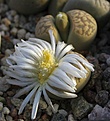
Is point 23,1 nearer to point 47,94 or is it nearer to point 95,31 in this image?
point 95,31

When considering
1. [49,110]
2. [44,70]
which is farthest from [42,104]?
[44,70]

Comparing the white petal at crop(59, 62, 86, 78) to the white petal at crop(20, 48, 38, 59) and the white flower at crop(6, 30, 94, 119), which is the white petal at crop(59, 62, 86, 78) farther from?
the white petal at crop(20, 48, 38, 59)

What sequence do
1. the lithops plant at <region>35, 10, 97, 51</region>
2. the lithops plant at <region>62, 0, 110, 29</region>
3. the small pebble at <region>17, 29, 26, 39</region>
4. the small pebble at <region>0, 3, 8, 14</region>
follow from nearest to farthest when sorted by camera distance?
the lithops plant at <region>35, 10, 97, 51</region>
the lithops plant at <region>62, 0, 110, 29</region>
the small pebble at <region>17, 29, 26, 39</region>
the small pebble at <region>0, 3, 8, 14</region>

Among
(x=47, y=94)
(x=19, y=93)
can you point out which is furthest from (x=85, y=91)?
(x=19, y=93)

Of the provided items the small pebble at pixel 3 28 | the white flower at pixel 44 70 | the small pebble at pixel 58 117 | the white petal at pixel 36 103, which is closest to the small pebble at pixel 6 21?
the small pebble at pixel 3 28

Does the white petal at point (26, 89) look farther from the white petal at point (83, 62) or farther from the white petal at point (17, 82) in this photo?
the white petal at point (83, 62)

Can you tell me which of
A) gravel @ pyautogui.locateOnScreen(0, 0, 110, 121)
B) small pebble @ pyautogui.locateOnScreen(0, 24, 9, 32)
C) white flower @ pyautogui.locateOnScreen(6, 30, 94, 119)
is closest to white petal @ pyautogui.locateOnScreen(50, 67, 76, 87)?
white flower @ pyautogui.locateOnScreen(6, 30, 94, 119)

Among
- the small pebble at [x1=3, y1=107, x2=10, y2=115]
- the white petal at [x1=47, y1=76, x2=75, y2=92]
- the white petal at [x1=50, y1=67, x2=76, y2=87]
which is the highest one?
the white petal at [x1=50, y1=67, x2=76, y2=87]
